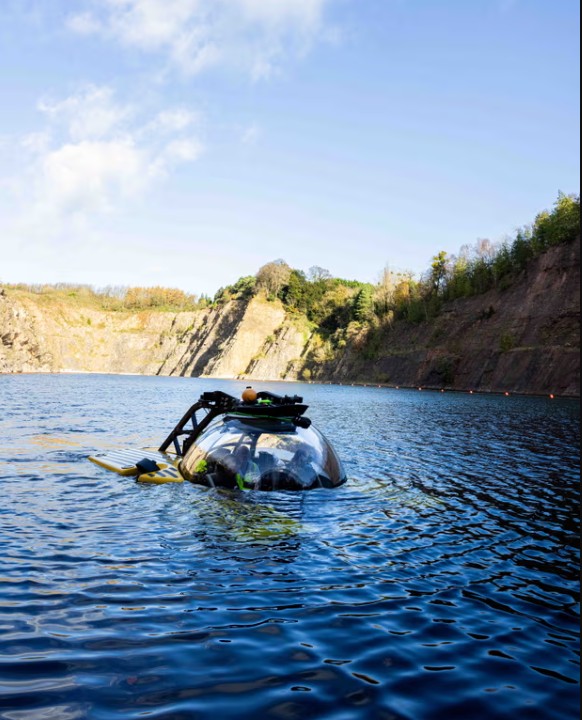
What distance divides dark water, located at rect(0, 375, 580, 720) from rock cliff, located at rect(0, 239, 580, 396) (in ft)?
99.9

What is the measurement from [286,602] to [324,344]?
125 meters

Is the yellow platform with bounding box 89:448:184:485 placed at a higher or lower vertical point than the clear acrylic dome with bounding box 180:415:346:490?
lower

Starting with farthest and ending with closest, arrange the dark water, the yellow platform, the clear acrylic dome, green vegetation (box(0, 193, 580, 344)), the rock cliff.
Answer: green vegetation (box(0, 193, 580, 344)), the rock cliff, the yellow platform, the clear acrylic dome, the dark water

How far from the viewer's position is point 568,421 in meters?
31.0

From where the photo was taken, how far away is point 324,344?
130250 mm

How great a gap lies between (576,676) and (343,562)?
3031mm

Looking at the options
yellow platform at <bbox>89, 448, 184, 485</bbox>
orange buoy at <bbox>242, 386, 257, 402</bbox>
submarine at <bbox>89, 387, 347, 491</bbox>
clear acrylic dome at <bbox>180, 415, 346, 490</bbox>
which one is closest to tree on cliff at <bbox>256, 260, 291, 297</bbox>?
yellow platform at <bbox>89, 448, 184, 485</bbox>

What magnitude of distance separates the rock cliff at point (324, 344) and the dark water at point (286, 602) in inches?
1199

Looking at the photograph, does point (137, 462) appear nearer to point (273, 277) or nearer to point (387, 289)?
point (387, 289)

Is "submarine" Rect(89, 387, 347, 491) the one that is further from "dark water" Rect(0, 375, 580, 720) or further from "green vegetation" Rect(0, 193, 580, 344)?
"green vegetation" Rect(0, 193, 580, 344)

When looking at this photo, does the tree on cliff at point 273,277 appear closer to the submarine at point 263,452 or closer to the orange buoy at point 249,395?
the submarine at point 263,452

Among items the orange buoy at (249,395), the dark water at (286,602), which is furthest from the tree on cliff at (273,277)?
the dark water at (286,602)

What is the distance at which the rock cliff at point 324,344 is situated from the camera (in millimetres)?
67312

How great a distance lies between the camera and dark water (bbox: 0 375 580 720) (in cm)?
404
